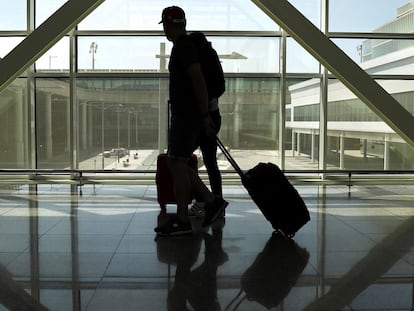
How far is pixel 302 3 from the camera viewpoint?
A: 9266 millimetres

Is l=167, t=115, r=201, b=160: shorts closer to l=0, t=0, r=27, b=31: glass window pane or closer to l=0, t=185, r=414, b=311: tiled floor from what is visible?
l=0, t=185, r=414, b=311: tiled floor

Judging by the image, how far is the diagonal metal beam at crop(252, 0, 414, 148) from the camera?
7116 mm

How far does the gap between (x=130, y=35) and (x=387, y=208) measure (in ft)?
18.6

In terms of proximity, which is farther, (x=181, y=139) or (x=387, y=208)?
(x=387, y=208)

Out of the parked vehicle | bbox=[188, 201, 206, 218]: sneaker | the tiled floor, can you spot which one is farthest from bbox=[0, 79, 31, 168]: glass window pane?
bbox=[188, 201, 206, 218]: sneaker

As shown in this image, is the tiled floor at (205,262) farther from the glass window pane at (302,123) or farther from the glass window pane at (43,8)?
the glass window pane at (43,8)

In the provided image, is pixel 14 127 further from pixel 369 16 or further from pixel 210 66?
pixel 369 16

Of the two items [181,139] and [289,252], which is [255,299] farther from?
[181,139]

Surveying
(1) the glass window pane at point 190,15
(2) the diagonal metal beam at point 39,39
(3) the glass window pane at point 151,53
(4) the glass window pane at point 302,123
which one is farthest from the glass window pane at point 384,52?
(2) the diagonal metal beam at point 39,39

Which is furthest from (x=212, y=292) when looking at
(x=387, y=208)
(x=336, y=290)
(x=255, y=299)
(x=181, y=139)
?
(x=387, y=208)

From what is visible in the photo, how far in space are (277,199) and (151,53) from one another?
580 centimetres

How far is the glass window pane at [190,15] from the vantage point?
30.5 feet

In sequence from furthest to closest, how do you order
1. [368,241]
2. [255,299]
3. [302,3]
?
[302,3] < [368,241] < [255,299]

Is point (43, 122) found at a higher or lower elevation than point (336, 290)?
higher
